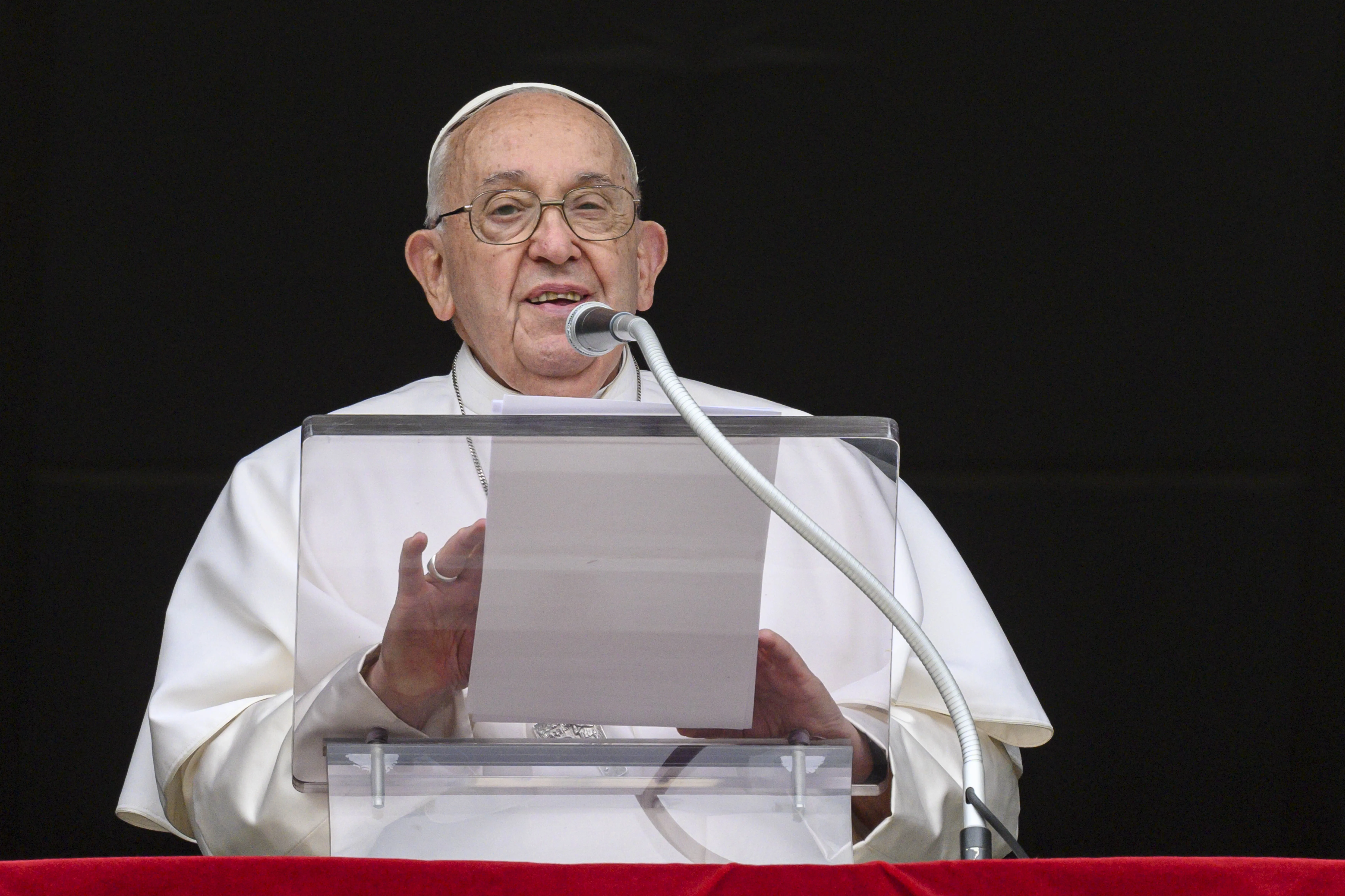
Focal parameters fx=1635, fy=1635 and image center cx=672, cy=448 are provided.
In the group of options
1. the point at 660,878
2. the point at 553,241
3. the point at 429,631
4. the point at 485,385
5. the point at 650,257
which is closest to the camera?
the point at 660,878

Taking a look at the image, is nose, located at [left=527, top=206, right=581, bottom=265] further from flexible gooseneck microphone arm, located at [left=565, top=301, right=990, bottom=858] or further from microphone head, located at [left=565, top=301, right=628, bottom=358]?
flexible gooseneck microphone arm, located at [left=565, top=301, right=990, bottom=858]

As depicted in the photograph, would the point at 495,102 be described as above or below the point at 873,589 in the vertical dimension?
above

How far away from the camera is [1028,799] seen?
348 centimetres

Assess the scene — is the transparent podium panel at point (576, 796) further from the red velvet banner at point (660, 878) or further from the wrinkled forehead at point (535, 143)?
the wrinkled forehead at point (535, 143)

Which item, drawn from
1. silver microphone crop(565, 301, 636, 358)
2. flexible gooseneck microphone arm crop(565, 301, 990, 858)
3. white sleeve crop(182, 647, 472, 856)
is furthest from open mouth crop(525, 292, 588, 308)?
flexible gooseneck microphone arm crop(565, 301, 990, 858)

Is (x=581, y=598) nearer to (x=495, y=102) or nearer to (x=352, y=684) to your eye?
(x=352, y=684)

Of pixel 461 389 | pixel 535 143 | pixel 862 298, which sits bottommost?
pixel 461 389

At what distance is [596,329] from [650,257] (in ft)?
3.96

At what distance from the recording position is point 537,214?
2387mm

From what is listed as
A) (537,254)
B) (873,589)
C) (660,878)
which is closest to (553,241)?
(537,254)

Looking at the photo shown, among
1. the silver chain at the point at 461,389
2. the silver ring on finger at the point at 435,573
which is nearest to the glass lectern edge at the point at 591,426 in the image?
the silver ring on finger at the point at 435,573

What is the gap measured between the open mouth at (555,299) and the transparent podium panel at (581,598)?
1041mm

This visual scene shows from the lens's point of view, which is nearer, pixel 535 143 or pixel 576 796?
pixel 576 796

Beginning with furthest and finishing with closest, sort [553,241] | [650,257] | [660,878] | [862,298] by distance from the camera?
[862,298], [650,257], [553,241], [660,878]
